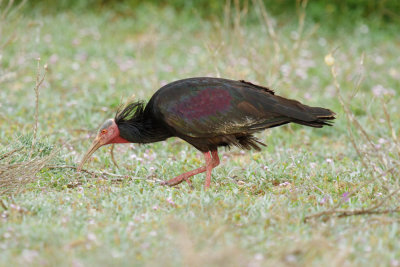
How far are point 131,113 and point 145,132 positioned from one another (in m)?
0.27

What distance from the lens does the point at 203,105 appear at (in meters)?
5.40

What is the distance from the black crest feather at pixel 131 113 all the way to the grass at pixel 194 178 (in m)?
0.48

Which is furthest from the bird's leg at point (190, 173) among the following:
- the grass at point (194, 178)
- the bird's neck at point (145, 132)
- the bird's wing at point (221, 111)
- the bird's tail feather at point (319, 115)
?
the bird's tail feather at point (319, 115)

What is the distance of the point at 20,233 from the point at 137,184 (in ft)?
5.39

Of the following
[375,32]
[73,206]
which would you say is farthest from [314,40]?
[73,206]

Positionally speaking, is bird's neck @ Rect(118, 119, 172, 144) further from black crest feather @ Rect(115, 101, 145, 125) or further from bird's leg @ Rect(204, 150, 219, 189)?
bird's leg @ Rect(204, 150, 219, 189)

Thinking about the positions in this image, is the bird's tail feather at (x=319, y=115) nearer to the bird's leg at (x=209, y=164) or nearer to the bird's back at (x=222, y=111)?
the bird's back at (x=222, y=111)

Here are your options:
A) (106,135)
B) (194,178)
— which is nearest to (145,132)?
(106,135)

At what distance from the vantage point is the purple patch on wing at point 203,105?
17.6 ft

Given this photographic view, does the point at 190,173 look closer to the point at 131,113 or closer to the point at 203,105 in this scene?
the point at 203,105

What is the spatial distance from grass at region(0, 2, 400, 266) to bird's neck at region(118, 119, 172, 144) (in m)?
0.36

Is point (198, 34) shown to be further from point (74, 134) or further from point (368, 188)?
point (368, 188)

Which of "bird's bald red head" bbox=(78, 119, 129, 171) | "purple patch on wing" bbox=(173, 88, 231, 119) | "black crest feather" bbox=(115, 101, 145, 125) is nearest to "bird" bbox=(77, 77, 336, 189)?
"purple patch on wing" bbox=(173, 88, 231, 119)

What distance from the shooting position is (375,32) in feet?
39.1
